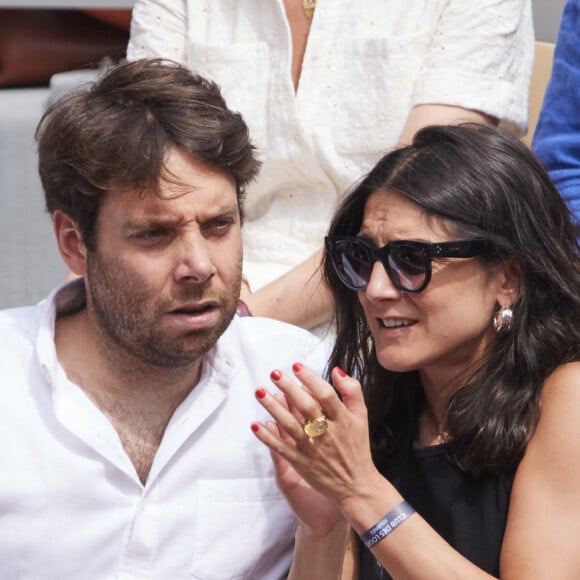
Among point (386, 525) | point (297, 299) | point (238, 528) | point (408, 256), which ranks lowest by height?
point (238, 528)

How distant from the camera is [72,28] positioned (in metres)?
3.44

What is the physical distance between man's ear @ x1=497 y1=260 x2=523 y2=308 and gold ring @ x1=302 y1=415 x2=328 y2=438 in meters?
0.39

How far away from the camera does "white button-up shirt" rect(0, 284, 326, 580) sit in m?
1.73

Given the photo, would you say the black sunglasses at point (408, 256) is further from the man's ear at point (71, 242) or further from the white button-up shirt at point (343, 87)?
the white button-up shirt at point (343, 87)

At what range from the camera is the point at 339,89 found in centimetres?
236

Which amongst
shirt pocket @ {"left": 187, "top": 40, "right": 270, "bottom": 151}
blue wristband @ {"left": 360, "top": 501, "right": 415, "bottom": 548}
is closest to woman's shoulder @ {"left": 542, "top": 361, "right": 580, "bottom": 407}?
blue wristband @ {"left": 360, "top": 501, "right": 415, "bottom": 548}

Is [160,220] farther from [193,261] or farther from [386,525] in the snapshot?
[386,525]

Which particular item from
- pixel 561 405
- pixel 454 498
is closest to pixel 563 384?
pixel 561 405

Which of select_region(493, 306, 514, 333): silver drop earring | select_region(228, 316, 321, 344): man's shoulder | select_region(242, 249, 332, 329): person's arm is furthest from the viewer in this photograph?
select_region(242, 249, 332, 329): person's arm

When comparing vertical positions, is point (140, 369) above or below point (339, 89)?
below

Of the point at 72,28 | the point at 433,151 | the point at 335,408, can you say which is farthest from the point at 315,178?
the point at 72,28

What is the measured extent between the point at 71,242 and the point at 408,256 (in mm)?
626

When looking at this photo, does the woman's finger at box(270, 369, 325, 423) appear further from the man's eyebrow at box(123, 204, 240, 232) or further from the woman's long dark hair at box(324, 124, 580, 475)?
the man's eyebrow at box(123, 204, 240, 232)

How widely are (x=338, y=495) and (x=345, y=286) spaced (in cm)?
48
